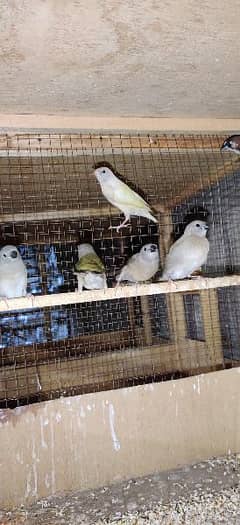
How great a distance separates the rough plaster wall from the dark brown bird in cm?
35

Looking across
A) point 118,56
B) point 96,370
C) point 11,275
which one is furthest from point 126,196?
point 96,370

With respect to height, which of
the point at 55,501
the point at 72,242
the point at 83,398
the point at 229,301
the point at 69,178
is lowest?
the point at 55,501

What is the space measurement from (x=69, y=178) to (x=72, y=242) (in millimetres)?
1778

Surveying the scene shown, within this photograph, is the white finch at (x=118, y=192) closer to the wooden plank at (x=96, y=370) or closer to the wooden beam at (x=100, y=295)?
the wooden beam at (x=100, y=295)

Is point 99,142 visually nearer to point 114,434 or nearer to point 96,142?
point 96,142

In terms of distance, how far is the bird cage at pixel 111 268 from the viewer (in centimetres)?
244

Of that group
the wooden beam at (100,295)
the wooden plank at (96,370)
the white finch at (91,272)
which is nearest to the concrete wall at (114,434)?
the wooden beam at (100,295)

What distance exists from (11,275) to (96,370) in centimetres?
206

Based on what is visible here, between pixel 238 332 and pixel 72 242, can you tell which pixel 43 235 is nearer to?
pixel 72 242

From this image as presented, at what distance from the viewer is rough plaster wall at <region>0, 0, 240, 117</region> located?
1.29 metres

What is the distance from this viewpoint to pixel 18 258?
264 cm

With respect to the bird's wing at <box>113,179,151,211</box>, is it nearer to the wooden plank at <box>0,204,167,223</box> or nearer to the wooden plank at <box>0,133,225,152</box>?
the wooden plank at <box>0,133,225,152</box>

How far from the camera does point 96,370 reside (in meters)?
4.30

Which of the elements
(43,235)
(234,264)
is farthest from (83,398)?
(43,235)
